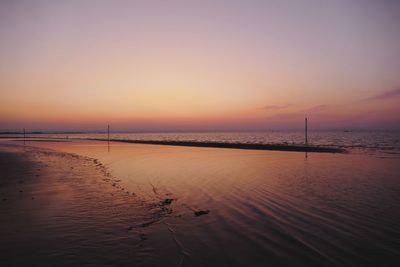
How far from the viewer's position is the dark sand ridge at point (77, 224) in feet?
17.3

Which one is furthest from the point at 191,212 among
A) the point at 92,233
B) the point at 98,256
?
the point at 98,256

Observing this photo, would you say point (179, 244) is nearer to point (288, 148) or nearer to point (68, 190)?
point (68, 190)

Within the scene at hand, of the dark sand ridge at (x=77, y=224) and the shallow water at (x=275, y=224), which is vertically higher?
the dark sand ridge at (x=77, y=224)

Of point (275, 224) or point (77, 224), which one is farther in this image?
point (275, 224)

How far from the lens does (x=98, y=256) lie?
209 inches

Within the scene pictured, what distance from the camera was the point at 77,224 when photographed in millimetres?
7270

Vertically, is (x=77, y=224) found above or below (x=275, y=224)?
above

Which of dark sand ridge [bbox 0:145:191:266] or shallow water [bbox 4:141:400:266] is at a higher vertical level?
dark sand ridge [bbox 0:145:191:266]

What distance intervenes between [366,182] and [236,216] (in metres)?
9.52

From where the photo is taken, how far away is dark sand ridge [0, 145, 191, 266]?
5.29 m

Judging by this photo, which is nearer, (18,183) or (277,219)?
(277,219)

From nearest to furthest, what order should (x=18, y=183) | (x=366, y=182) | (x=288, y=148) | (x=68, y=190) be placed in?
(x=68, y=190)
(x=18, y=183)
(x=366, y=182)
(x=288, y=148)

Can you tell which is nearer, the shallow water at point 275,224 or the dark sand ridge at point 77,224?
the dark sand ridge at point 77,224

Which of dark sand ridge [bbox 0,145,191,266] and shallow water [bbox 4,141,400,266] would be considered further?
shallow water [bbox 4,141,400,266]
